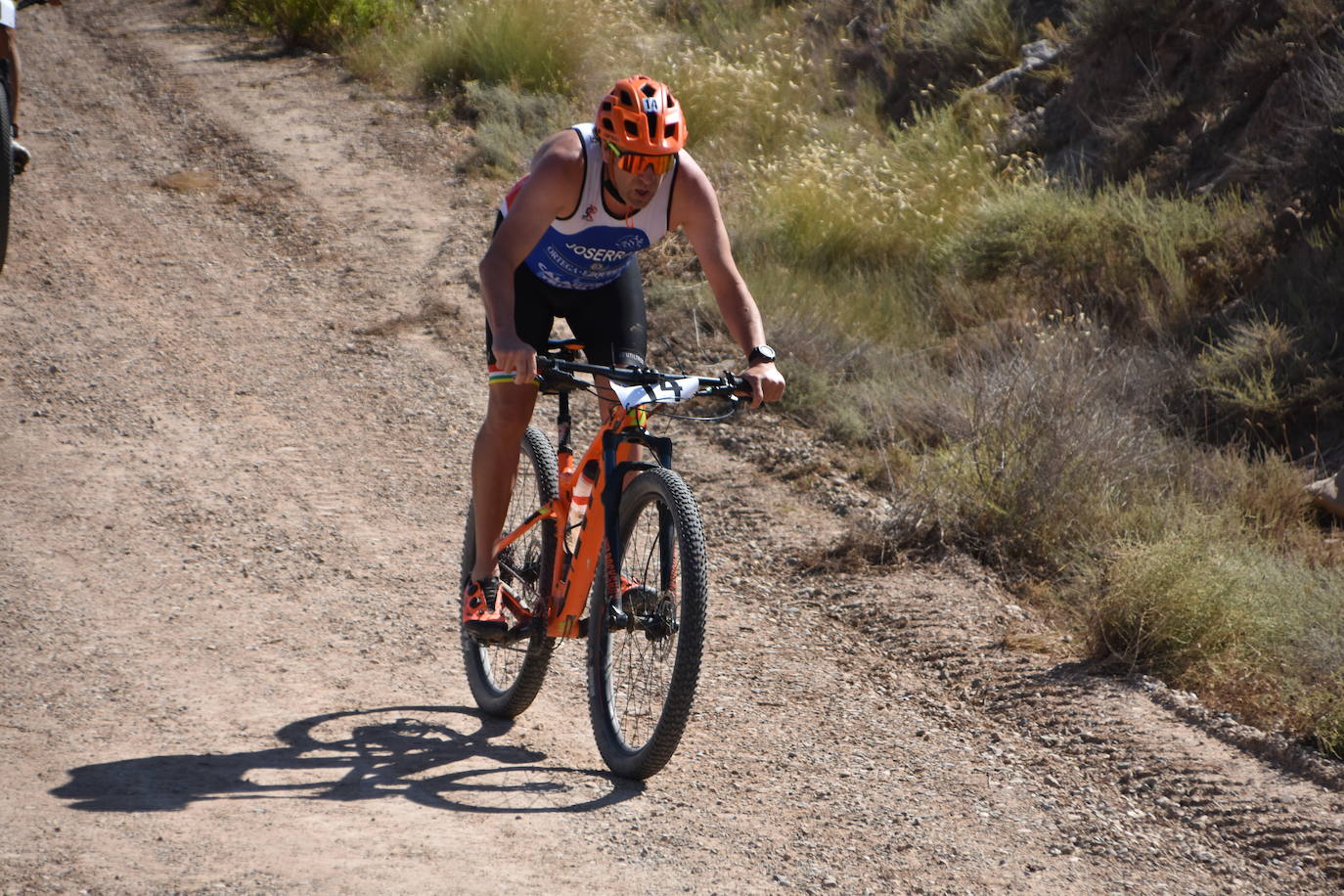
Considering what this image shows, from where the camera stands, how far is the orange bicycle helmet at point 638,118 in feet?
12.0

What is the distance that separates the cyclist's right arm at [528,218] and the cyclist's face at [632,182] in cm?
9

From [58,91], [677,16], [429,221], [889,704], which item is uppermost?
[677,16]

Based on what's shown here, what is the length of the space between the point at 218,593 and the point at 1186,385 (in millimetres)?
5530

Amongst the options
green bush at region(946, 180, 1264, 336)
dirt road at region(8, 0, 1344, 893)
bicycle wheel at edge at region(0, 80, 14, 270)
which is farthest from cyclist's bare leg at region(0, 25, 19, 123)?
green bush at region(946, 180, 1264, 336)

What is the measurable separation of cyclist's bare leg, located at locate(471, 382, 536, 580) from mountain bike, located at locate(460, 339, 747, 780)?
72 mm

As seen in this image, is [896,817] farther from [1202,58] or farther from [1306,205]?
[1202,58]

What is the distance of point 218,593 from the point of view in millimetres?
5289

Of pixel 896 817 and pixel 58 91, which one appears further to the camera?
pixel 58 91

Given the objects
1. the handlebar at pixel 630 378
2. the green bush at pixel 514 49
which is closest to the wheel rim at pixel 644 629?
the handlebar at pixel 630 378

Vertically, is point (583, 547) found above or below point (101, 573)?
above

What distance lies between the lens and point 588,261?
4.10 metres

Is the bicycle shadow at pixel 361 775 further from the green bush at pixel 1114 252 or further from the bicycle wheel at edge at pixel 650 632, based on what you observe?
the green bush at pixel 1114 252

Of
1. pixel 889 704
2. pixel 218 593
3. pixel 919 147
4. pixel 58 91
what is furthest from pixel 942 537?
pixel 58 91

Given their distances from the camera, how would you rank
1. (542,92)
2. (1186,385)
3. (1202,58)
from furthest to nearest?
(542,92) → (1202,58) → (1186,385)
